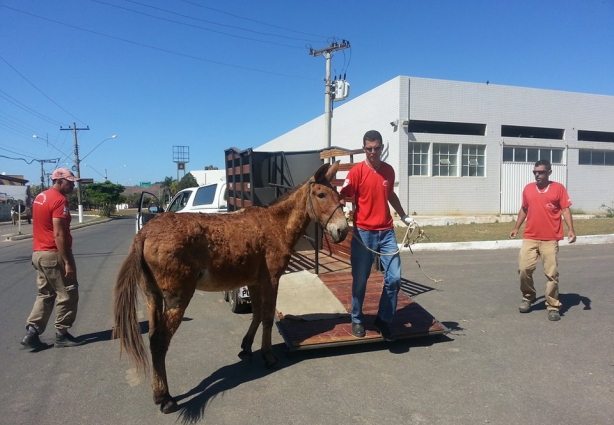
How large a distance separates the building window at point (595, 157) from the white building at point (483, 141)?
6 centimetres

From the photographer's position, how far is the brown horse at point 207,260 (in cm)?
339

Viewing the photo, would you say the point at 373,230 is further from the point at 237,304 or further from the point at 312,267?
the point at 312,267

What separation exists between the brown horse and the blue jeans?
2.44ft

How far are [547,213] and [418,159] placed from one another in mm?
16039

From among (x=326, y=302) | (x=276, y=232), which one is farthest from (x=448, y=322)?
(x=276, y=232)

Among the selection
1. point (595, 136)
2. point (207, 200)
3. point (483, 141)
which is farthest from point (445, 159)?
point (207, 200)

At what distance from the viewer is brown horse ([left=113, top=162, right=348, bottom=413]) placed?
3395mm

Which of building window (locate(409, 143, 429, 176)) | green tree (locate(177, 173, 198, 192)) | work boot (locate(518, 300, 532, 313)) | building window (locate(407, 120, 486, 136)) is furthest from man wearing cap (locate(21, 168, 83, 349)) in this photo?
green tree (locate(177, 173, 198, 192))

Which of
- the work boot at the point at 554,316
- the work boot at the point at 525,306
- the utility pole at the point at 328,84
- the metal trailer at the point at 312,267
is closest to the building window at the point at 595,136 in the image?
the utility pole at the point at 328,84

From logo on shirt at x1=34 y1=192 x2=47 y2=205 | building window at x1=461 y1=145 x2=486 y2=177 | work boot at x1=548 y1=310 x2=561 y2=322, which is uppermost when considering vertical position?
building window at x1=461 y1=145 x2=486 y2=177

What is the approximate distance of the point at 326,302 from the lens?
5.58 meters

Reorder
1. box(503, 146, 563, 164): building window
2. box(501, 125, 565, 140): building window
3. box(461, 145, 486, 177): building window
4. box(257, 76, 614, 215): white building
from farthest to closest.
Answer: box(501, 125, 565, 140): building window → box(503, 146, 563, 164): building window → box(461, 145, 486, 177): building window → box(257, 76, 614, 215): white building

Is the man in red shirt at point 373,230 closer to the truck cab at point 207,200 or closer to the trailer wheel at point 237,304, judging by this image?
the trailer wheel at point 237,304

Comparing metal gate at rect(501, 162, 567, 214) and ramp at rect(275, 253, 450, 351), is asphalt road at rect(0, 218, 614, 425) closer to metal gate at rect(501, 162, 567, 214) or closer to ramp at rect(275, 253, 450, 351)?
ramp at rect(275, 253, 450, 351)
